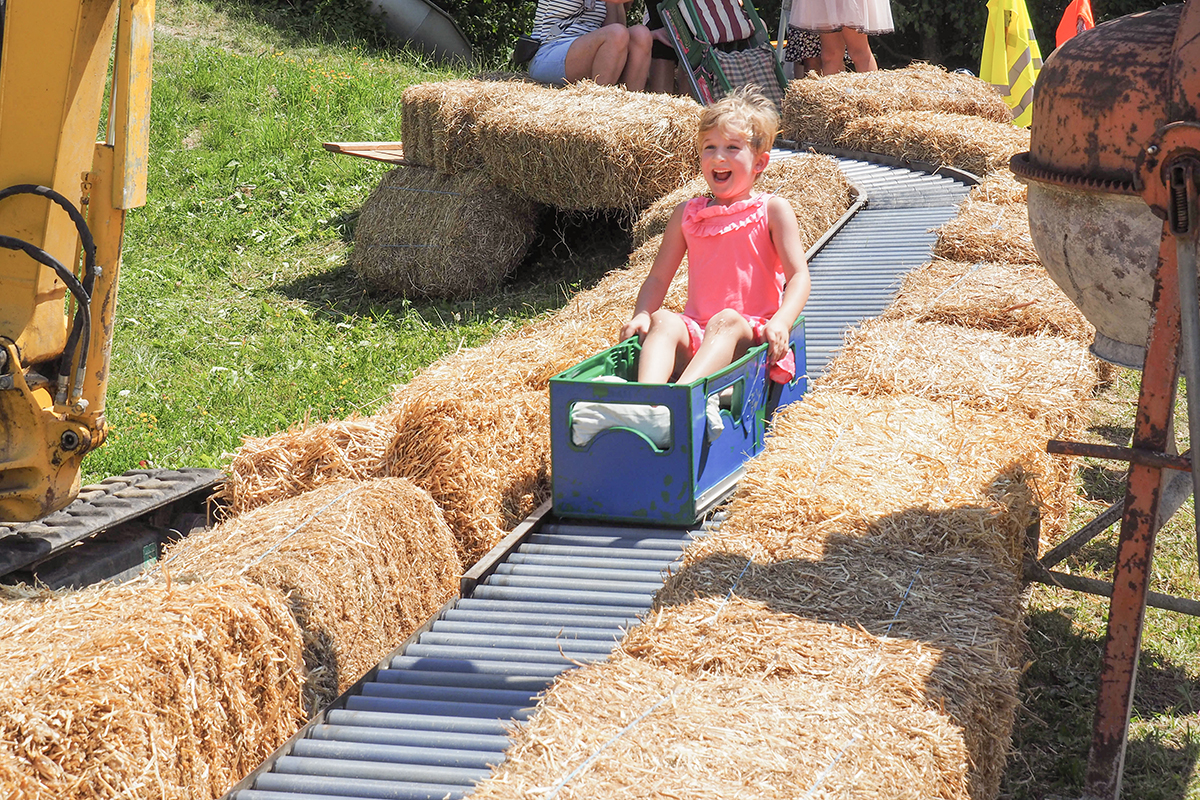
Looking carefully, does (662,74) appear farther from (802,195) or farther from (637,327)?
(637,327)

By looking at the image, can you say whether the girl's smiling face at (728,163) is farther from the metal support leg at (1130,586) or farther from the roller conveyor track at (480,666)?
the metal support leg at (1130,586)

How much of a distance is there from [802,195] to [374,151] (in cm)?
447

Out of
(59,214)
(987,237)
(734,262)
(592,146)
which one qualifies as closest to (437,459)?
(734,262)

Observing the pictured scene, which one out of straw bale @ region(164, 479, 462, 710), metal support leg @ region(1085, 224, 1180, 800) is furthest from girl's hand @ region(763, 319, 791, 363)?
metal support leg @ region(1085, 224, 1180, 800)

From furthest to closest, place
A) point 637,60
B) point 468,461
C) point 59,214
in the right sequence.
→ point 637,60
point 468,461
point 59,214

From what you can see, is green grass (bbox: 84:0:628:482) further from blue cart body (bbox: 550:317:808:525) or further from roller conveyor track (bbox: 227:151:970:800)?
roller conveyor track (bbox: 227:151:970:800)

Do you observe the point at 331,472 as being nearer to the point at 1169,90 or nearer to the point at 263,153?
the point at 1169,90

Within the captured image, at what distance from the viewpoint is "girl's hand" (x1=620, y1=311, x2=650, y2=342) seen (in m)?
4.71

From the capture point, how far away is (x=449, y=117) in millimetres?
9562

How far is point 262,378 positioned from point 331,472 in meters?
2.98

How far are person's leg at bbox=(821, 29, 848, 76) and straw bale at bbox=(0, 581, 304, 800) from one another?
9.82m

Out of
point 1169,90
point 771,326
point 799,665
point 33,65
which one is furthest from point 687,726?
point 33,65

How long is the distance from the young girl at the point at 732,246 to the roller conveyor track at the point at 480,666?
2.81 ft

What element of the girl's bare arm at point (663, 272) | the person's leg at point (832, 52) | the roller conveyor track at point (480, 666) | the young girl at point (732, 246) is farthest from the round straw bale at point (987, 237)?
the person's leg at point (832, 52)
